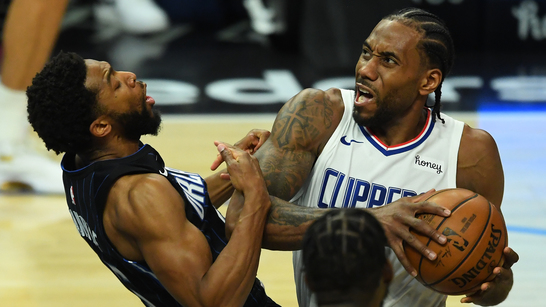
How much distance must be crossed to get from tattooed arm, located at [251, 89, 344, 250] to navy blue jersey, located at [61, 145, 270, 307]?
0.27m

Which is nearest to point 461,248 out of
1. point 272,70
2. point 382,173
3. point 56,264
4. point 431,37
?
point 382,173

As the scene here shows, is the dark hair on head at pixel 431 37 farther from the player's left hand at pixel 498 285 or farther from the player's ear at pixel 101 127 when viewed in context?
the player's ear at pixel 101 127

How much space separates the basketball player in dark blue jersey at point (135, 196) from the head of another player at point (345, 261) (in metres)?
0.68

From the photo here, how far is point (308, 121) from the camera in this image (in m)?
3.08

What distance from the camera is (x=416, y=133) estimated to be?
322cm

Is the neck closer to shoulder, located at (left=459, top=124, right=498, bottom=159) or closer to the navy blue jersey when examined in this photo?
the navy blue jersey

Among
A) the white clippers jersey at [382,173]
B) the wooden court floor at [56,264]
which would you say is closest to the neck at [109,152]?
the white clippers jersey at [382,173]

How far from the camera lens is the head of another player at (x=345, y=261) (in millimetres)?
1930

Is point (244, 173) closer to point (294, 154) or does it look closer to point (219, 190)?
point (294, 154)

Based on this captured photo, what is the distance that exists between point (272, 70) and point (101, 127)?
6166 mm

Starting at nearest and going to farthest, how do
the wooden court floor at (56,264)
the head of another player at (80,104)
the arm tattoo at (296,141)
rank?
the head of another player at (80,104) < the arm tattoo at (296,141) < the wooden court floor at (56,264)

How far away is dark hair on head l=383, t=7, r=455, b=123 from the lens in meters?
3.07

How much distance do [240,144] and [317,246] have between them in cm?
138

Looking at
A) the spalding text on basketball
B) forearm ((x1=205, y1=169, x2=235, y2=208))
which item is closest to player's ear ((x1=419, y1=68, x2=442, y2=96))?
the spalding text on basketball
